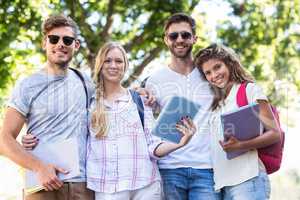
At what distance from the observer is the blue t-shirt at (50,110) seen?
4023 millimetres

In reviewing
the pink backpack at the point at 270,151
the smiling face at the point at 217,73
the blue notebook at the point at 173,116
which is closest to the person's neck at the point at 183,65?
the smiling face at the point at 217,73

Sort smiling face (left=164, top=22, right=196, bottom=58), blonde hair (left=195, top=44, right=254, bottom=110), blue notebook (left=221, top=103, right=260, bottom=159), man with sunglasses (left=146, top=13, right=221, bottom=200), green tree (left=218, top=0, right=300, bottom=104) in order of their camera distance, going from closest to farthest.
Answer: blue notebook (left=221, top=103, right=260, bottom=159) → blonde hair (left=195, top=44, right=254, bottom=110) → man with sunglasses (left=146, top=13, right=221, bottom=200) → smiling face (left=164, top=22, right=196, bottom=58) → green tree (left=218, top=0, right=300, bottom=104)

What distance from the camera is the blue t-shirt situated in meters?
4.02

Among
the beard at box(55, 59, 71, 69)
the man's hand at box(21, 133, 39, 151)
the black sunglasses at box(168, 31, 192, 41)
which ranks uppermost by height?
the black sunglasses at box(168, 31, 192, 41)

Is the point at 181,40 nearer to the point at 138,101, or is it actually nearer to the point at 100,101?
the point at 138,101

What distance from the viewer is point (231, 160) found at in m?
4.01

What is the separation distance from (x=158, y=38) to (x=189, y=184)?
7974 mm

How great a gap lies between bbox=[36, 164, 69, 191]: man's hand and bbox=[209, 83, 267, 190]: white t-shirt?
122cm

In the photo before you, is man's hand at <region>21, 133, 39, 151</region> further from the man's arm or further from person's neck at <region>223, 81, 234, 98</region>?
person's neck at <region>223, 81, 234, 98</region>

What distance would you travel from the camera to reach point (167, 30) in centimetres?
466

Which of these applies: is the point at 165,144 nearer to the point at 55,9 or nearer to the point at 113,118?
the point at 113,118

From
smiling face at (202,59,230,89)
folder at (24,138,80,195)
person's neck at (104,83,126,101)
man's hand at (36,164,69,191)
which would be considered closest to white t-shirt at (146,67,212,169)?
smiling face at (202,59,230,89)

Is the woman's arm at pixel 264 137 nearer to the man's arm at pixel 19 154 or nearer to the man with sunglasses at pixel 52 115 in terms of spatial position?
the man with sunglasses at pixel 52 115

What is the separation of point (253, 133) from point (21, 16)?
7.95 m
